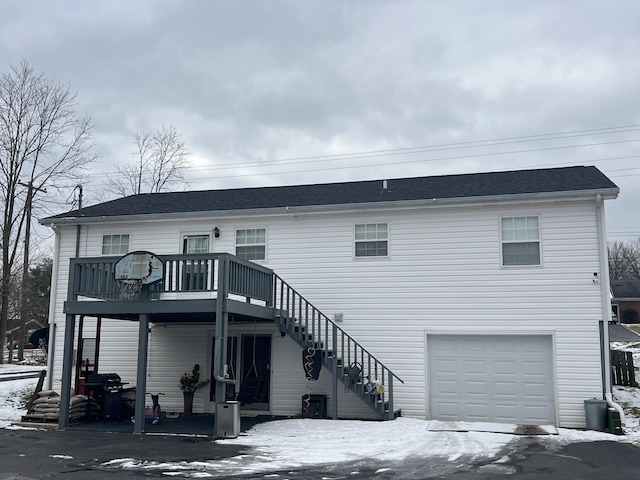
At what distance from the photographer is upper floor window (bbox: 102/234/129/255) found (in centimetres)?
1731

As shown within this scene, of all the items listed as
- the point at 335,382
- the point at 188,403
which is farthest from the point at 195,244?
the point at 335,382

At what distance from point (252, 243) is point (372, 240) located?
313cm

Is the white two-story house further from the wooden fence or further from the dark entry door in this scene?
the wooden fence

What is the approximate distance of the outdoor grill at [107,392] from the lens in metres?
14.6

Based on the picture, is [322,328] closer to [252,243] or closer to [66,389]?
[252,243]

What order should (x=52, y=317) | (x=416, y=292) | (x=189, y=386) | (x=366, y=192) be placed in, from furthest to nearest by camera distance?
1. (x=52, y=317)
2. (x=366, y=192)
3. (x=189, y=386)
4. (x=416, y=292)

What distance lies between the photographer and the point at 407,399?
14.6 metres

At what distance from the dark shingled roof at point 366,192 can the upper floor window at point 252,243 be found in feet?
2.13

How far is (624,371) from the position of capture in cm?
1817

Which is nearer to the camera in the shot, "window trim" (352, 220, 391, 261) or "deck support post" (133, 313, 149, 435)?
"deck support post" (133, 313, 149, 435)

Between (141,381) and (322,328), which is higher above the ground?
(322,328)

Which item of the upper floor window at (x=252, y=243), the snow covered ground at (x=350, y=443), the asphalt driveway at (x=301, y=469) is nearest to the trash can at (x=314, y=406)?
the snow covered ground at (x=350, y=443)

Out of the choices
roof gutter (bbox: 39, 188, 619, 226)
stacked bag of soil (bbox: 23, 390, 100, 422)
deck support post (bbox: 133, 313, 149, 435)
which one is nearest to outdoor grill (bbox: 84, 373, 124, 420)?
stacked bag of soil (bbox: 23, 390, 100, 422)

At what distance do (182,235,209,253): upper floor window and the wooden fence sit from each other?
12.1m
